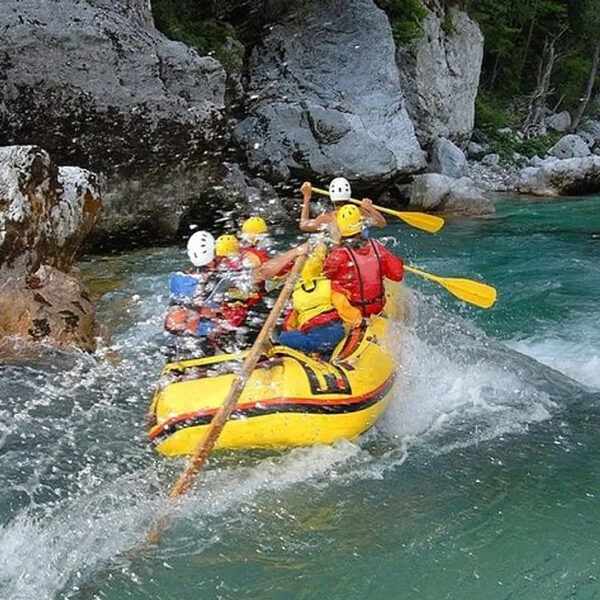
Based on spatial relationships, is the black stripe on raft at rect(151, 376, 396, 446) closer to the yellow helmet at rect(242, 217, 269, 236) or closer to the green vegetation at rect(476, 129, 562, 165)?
the yellow helmet at rect(242, 217, 269, 236)

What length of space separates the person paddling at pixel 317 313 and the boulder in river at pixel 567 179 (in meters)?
14.1

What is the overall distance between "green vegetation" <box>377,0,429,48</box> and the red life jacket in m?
13.0

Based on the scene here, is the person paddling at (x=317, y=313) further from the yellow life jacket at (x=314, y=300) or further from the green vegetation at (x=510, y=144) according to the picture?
the green vegetation at (x=510, y=144)

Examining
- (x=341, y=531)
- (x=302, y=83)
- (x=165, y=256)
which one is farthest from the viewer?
(x=302, y=83)

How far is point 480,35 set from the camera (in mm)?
21422

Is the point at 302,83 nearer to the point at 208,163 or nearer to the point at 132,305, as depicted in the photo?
the point at 208,163

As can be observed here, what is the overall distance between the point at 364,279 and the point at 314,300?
0.43 m

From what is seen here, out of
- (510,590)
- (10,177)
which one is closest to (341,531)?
(510,590)

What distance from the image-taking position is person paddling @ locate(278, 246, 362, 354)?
16.9ft

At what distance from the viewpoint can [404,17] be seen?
17.3 m

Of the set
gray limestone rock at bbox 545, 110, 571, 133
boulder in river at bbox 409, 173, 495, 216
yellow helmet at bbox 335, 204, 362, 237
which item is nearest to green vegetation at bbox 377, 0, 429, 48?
boulder in river at bbox 409, 173, 495, 216

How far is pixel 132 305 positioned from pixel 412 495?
14.5 ft

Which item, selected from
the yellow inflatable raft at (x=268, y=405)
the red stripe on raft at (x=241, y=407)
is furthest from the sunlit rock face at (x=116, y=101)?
the red stripe on raft at (x=241, y=407)

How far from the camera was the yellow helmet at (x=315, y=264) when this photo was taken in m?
5.20
